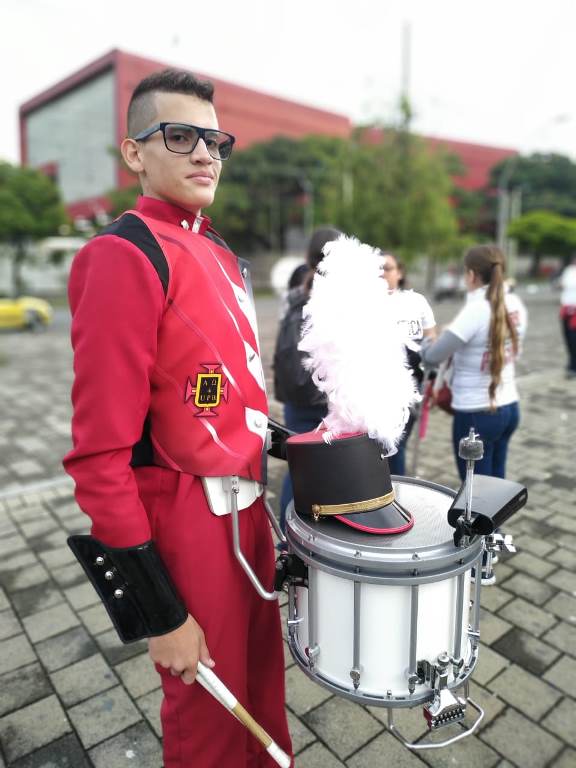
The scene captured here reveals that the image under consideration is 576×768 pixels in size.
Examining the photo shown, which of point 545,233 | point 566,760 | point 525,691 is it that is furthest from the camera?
point 545,233

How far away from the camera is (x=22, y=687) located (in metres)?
2.68

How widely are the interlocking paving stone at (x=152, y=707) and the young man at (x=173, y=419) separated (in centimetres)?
83

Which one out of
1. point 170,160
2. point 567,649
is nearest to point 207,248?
point 170,160

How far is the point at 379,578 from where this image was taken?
58.3 inches

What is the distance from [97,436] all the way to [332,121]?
5593 centimetres

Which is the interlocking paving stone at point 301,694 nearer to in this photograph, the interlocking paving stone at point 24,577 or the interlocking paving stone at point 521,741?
the interlocking paving stone at point 521,741

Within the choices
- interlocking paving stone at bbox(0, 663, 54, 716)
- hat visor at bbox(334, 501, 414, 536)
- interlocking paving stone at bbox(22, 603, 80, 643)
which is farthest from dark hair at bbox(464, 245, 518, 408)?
interlocking paving stone at bbox(0, 663, 54, 716)

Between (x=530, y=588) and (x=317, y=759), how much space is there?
5.85 ft

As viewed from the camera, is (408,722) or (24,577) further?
(24,577)

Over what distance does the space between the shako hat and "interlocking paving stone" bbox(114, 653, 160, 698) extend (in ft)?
5.29

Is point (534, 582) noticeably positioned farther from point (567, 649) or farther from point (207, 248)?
point (207, 248)

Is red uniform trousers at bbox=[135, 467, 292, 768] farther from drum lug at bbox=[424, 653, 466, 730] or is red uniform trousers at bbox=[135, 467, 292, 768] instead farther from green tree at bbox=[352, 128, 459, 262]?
green tree at bbox=[352, 128, 459, 262]

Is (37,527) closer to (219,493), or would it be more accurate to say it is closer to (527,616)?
(219,493)

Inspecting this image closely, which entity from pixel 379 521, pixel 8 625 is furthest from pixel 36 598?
pixel 379 521
